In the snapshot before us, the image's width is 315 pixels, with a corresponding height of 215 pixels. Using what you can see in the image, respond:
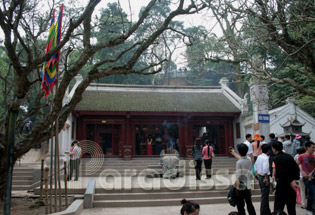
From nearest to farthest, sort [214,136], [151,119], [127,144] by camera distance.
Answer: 1. [127,144]
2. [151,119]
3. [214,136]

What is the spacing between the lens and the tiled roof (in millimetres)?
17797

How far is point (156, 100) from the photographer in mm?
19359

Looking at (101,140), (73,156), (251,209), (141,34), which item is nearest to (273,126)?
(101,140)

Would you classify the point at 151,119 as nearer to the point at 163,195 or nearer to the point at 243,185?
the point at 163,195

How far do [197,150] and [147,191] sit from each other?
250cm

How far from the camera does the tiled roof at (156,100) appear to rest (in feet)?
58.4

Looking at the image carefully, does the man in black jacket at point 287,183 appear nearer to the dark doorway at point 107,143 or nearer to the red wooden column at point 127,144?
the red wooden column at point 127,144

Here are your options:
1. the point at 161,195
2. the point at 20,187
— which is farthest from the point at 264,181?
the point at 20,187

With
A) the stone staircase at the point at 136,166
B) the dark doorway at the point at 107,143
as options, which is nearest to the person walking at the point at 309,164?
the stone staircase at the point at 136,166

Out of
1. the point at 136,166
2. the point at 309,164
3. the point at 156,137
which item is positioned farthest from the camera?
the point at 156,137

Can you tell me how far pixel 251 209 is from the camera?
472cm

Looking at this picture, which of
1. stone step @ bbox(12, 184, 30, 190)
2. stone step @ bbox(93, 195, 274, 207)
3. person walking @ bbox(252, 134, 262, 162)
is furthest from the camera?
stone step @ bbox(12, 184, 30, 190)

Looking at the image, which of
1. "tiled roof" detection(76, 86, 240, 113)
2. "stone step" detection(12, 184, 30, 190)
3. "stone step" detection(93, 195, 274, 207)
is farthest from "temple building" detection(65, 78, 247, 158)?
"stone step" detection(93, 195, 274, 207)

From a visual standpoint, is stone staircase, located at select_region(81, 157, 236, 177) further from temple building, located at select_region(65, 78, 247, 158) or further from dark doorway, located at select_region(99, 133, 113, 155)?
dark doorway, located at select_region(99, 133, 113, 155)
